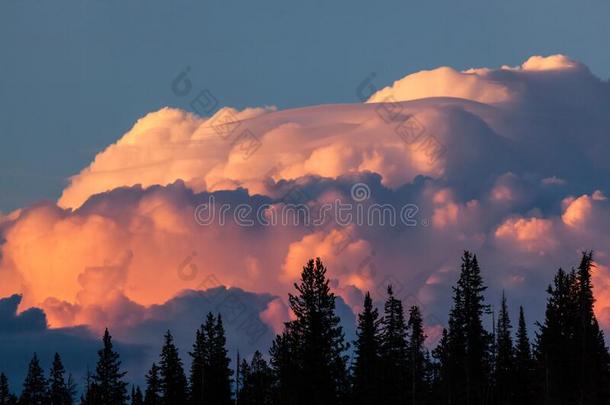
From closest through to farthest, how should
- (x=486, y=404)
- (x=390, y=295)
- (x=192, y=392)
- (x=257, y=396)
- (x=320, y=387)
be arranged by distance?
(x=320, y=387) → (x=486, y=404) → (x=390, y=295) → (x=192, y=392) → (x=257, y=396)

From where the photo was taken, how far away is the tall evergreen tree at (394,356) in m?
119

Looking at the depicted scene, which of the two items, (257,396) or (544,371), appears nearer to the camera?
(544,371)

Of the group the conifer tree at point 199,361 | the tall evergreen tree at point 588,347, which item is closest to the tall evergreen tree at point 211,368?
the conifer tree at point 199,361

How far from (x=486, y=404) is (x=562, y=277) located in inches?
588

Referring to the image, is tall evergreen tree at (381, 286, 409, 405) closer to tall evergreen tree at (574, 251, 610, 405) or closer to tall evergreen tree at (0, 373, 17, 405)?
tall evergreen tree at (574, 251, 610, 405)

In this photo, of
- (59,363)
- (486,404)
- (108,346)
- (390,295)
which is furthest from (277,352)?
(59,363)

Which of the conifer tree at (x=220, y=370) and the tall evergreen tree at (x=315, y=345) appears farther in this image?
the conifer tree at (x=220, y=370)

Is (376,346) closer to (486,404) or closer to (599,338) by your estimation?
(486,404)

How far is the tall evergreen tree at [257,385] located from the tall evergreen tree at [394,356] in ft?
85.0

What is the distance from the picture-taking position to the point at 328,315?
114875 mm

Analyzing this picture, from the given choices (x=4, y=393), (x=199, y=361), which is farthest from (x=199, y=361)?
(x=4, y=393)

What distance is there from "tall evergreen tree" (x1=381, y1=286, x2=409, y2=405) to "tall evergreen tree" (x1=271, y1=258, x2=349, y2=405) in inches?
227

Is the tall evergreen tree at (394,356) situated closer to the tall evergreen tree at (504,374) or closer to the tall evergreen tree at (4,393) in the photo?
the tall evergreen tree at (504,374)

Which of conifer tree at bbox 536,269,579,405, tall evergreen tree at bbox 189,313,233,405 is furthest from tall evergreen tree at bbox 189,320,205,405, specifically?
conifer tree at bbox 536,269,579,405
